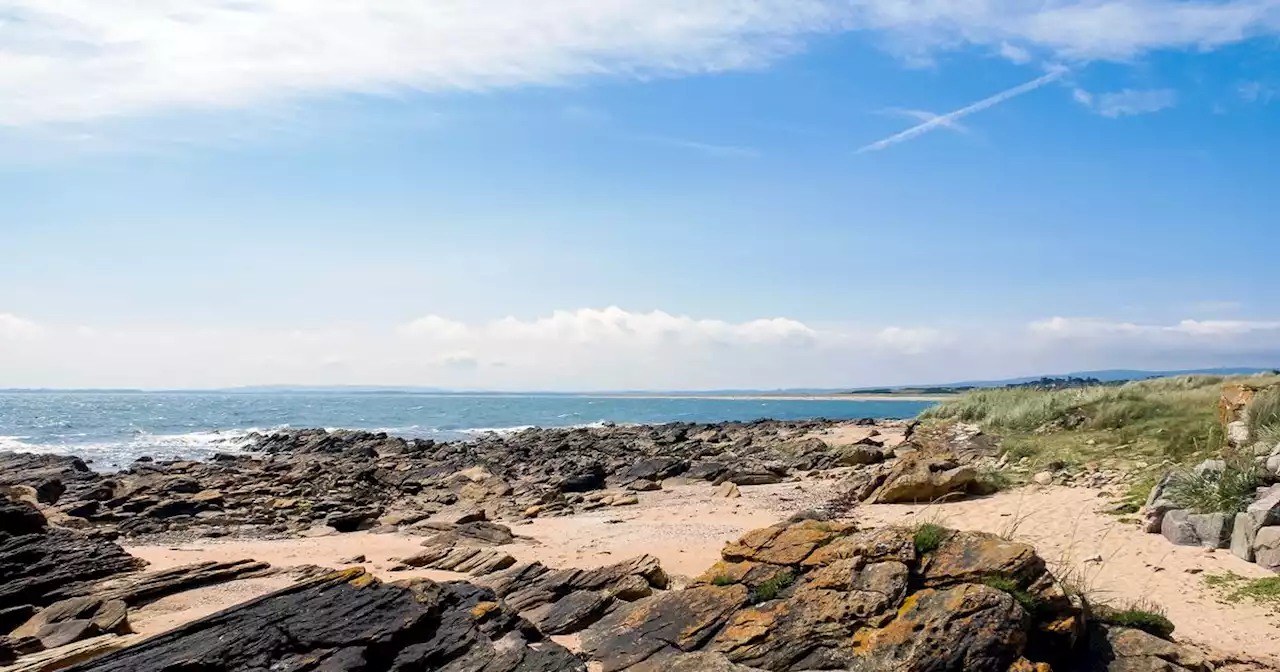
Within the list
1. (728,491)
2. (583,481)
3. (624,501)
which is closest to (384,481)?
(583,481)

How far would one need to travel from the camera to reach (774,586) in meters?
8.14

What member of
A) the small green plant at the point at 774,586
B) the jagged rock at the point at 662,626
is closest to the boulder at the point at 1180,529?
the small green plant at the point at 774,586

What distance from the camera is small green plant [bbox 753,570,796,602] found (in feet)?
26.5

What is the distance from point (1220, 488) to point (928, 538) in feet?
21.2

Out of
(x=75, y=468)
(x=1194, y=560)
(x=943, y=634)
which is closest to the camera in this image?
(x=943, y=634)

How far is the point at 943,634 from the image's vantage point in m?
6.76

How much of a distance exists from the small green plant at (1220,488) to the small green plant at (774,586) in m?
7.19

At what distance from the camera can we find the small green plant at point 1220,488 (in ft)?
36.4

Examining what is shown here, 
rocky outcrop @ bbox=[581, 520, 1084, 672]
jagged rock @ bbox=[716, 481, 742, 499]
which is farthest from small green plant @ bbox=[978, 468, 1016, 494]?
rocky outcrop @ bbox=[581, 520, 1084, 672]

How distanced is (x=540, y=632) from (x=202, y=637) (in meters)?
3.25

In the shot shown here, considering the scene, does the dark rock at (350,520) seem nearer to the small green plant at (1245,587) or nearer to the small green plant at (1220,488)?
the small green plant at (1245,587)

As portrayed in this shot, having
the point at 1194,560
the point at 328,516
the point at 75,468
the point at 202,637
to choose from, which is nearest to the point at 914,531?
the point at 1194,560

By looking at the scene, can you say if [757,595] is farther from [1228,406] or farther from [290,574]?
[1228,406]

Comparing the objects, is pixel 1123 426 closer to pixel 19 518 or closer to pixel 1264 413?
pixel 1264 413
